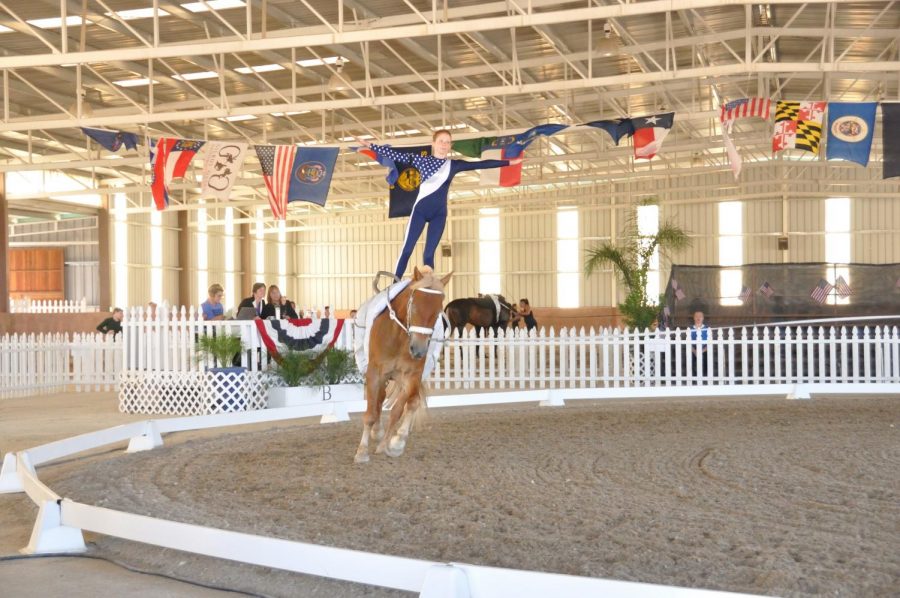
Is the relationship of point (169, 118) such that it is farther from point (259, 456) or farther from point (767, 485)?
point (767, 485)

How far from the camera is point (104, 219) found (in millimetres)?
33531

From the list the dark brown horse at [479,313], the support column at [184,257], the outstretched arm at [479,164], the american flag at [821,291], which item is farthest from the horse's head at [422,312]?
the support column at [184,257]

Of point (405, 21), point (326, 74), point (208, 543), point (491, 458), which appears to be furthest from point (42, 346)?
point (208, 543)

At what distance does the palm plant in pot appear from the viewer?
40.1 ft

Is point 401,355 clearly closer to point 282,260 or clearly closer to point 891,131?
point 891,131

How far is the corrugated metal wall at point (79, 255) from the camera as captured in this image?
34625mm

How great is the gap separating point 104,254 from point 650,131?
23.4 meters

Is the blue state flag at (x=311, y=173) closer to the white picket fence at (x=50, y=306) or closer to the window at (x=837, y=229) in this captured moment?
the white picket fence at (x=50, y=306)

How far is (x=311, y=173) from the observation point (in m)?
14.1

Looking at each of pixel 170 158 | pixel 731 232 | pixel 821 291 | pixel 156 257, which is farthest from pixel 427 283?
pixel 731 232

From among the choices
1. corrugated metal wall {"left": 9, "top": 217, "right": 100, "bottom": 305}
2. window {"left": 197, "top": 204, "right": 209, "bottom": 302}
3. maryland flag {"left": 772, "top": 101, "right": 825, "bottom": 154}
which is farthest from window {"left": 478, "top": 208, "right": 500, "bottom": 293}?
maryland flag {"left": 772, "top": 101, "right": 825, "bottom": 154}

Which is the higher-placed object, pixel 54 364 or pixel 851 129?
pixel 851 129

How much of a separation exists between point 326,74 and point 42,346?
9.58 metres

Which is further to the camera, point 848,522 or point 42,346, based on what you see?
point 42,346
